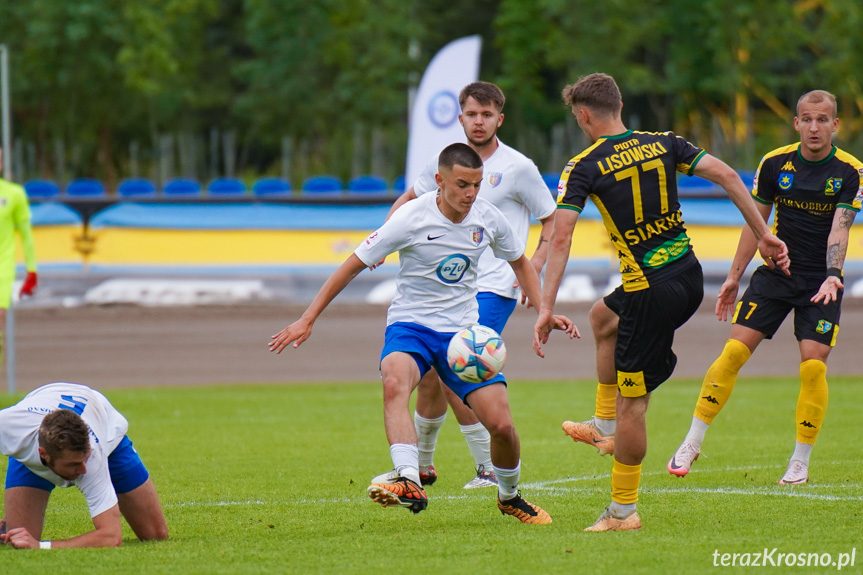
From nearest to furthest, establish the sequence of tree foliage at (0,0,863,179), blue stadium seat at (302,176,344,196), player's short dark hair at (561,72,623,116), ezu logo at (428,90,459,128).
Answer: player's short dark hair at (561,72,623,116) → ezu logo at (428,90,459,128) → blue stadium seat at (302,176,344,196) → tree foliage at (0,0,863,179)

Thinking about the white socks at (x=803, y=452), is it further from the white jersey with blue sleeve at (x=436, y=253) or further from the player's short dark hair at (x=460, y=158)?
the player's short dark hair at (x=460, y=158)

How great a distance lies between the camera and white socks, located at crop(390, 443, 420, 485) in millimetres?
5871

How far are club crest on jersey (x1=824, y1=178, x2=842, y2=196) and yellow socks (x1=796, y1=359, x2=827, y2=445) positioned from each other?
44.6 inches

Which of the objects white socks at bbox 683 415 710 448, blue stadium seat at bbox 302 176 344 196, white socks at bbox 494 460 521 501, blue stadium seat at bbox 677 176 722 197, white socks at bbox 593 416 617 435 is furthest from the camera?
blue stadium seat at bbox 302 176 344 196

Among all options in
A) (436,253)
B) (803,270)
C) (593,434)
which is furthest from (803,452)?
(436,253)

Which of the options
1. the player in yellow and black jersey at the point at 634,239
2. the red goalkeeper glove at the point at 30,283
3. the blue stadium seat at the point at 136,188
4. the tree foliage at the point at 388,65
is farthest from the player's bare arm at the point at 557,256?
the tree foliage at the point at 388,65

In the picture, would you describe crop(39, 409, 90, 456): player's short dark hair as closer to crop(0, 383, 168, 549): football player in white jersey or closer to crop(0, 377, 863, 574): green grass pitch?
crop(0, 383, 168, 549): football player in white jersey

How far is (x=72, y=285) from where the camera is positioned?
16875 mm

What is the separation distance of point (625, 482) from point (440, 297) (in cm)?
143

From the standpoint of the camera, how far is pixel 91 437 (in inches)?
229

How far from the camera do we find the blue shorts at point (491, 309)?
7699 millimetres

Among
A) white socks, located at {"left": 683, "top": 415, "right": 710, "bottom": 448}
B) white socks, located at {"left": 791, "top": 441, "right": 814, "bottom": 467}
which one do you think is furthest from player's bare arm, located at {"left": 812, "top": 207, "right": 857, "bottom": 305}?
white socks, located at {"left": 683, "top": 415, "right": 710, "bottom": 448}

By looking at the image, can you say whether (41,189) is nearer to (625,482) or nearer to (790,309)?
(790,309)

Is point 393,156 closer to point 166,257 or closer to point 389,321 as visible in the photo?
point 166,257
